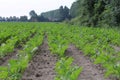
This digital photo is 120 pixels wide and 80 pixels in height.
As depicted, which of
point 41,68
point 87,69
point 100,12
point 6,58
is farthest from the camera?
point 100,12

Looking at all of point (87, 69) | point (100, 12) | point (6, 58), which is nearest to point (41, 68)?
point (87, 69)

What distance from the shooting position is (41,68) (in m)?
9.32

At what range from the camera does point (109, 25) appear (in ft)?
96.4

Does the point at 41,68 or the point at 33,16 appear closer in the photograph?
the point at 41,68

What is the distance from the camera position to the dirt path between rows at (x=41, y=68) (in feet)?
26.8

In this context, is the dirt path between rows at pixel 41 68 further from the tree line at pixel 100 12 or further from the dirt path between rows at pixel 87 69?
the tree line at pixel 100 12

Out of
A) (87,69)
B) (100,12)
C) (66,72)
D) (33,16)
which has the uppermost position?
(66,72)

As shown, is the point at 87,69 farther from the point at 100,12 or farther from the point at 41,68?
the point at 100,12

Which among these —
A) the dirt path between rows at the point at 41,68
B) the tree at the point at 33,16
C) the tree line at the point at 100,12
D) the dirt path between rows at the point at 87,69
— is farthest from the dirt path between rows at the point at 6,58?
the tree at the point at 33,16

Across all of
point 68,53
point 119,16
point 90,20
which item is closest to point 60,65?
point 68,53

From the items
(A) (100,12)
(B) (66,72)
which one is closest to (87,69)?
(B) (66,72)

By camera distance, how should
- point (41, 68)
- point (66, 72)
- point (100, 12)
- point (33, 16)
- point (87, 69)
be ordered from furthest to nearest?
point (33, 16) → point (100, 12) → point (41, 68) → point (87, 69) → point (66, 72)

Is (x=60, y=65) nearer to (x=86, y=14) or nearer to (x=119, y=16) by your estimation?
(x=119, y=16)

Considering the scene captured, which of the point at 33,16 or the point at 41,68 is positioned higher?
the point at 41,68
